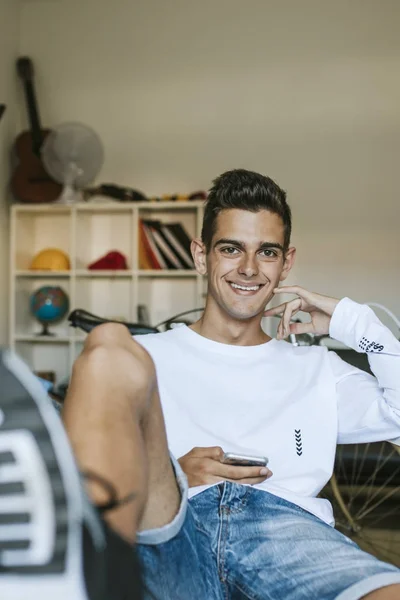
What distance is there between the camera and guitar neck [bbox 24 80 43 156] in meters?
4.39

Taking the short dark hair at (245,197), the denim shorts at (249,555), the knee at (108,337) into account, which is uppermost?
the short dark hair at (245,197)

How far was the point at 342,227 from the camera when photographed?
171 inches

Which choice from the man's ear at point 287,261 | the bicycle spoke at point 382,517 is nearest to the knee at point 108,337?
the man's ear at point 287,261

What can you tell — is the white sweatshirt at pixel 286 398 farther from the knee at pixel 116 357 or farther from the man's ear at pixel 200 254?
the knee at pixel 116 357

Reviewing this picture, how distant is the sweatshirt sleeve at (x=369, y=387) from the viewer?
1470 mm

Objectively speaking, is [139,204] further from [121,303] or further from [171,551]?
[171,551]

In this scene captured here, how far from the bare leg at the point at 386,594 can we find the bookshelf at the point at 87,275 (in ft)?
10.4

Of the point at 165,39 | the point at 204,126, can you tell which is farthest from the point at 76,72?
the point at 204,126

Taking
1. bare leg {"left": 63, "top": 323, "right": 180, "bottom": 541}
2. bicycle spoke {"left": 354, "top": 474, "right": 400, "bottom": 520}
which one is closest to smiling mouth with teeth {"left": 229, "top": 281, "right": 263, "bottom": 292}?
bare leg {"left": 63, "top": 323, "right": 180, "bottom": 541}

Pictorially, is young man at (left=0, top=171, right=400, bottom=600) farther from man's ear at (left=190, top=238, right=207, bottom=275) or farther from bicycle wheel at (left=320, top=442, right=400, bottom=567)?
bicycle wheel at (left=320, top=442, right=400, bottom=567)

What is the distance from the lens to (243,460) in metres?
1.27

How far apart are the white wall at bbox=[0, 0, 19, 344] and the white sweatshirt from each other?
10.1 ft

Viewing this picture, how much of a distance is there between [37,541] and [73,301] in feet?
12.0

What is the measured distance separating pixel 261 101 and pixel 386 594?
3868 millimetres
